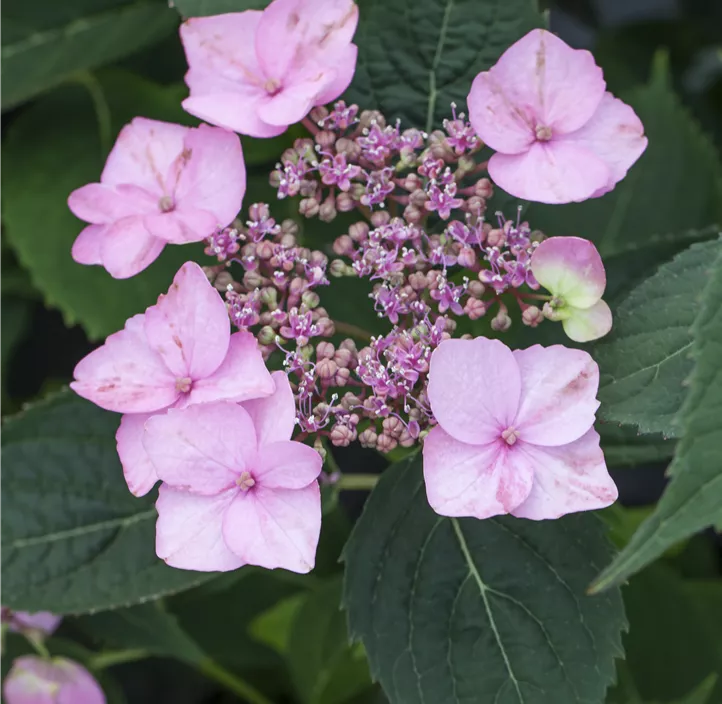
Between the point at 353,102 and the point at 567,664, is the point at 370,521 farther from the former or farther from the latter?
the point at 353,102

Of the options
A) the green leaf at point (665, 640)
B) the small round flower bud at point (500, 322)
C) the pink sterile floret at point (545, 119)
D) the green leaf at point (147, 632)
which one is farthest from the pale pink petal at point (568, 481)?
the green leaf at point (665, 640)

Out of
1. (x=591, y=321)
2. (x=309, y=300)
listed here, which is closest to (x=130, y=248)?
(x=309, y=300)

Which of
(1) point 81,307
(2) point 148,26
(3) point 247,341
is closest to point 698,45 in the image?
(2) point 148,26

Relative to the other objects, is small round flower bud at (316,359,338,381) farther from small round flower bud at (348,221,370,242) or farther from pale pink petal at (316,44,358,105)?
pale pink petal at (316,44,358,105)

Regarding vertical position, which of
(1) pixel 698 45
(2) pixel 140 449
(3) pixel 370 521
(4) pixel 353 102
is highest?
(4) pixel 353 102

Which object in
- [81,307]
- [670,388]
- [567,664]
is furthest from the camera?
[81,307]
